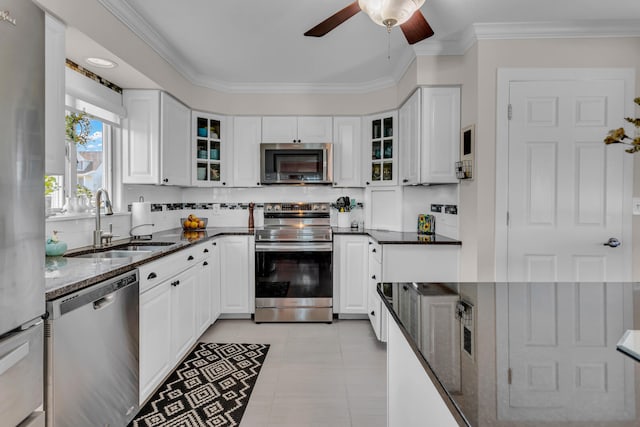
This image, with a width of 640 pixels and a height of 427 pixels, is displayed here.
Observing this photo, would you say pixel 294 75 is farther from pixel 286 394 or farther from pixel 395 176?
pixel 286 394

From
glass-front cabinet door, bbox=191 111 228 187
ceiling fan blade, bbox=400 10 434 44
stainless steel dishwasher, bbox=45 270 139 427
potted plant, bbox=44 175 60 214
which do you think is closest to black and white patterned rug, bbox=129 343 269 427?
stainless steel dishwasher, bbox=45 270 139 427

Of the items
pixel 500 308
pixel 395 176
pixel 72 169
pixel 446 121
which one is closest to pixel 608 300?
pixel 500 308

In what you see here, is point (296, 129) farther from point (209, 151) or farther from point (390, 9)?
point (390, 9)

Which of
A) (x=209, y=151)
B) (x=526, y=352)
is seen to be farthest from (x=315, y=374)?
(x=209, y=151)

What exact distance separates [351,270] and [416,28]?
7.50 feet

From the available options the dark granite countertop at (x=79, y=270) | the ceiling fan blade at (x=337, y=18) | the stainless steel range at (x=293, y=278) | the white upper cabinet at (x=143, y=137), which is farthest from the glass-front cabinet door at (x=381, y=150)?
the dark granite countertop at (x=79, y=270)

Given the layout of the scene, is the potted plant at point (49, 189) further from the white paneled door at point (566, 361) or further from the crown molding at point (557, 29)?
the crown molding at point (557, 29)

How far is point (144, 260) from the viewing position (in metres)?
1.99

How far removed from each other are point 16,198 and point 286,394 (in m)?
1.87

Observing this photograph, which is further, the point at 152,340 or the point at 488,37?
the point at 488,37

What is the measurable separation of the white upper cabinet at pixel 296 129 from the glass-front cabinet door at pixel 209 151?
480mm

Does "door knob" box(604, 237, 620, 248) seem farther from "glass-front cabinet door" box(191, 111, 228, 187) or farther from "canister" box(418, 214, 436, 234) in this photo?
"glass-front cabinet door" box(191, 111, 228, 187)

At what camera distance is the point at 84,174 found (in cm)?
270

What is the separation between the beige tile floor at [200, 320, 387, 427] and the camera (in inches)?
81.1
